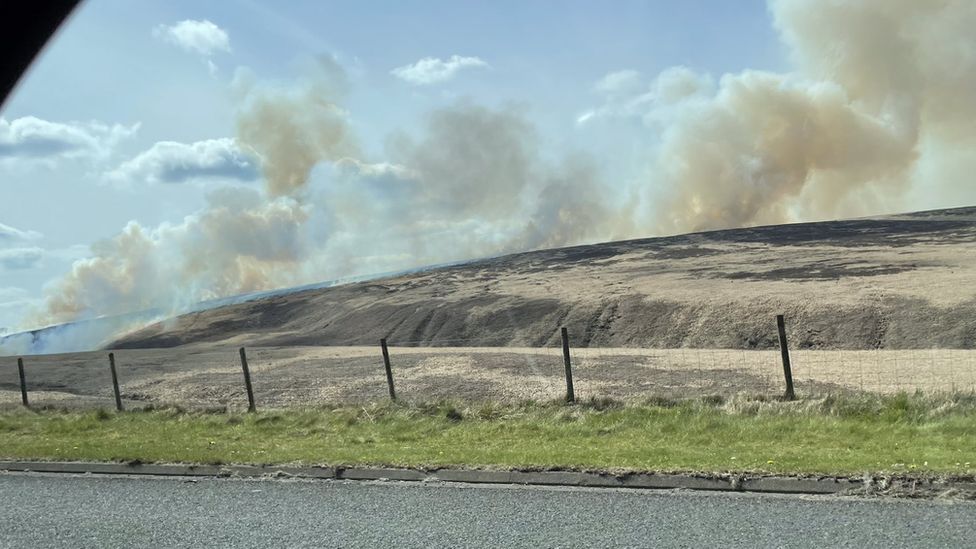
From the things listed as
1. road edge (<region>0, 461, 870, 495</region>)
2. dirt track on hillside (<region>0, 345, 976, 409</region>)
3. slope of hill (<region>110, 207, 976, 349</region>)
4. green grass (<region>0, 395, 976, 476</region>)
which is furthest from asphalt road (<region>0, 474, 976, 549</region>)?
slope of hill (<region>110, 207, 976, 349</region>)

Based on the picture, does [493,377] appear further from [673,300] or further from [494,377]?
[673,300]

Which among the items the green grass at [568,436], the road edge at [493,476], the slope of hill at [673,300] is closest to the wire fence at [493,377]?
the green grass at [568,436]

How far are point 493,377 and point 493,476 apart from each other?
52.3 ft

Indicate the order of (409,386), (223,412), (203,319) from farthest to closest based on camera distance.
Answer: (203,319), (409,386), (223,412)

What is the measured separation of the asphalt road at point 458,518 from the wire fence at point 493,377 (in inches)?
323

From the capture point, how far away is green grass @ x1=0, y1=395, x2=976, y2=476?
10.3 m

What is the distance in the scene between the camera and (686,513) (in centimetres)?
809

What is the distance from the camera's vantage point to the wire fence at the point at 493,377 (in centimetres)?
2162

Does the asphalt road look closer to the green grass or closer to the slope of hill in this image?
the green grass

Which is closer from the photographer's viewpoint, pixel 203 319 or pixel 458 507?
pixel 458 507

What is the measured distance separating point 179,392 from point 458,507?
21809 millimetres

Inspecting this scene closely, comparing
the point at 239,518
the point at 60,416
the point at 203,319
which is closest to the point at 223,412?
the point at 60,416

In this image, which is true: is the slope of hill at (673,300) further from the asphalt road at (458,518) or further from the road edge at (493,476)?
the asphalt road at (458,518)

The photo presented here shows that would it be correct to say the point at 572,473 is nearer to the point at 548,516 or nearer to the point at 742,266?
the point at 548,516
